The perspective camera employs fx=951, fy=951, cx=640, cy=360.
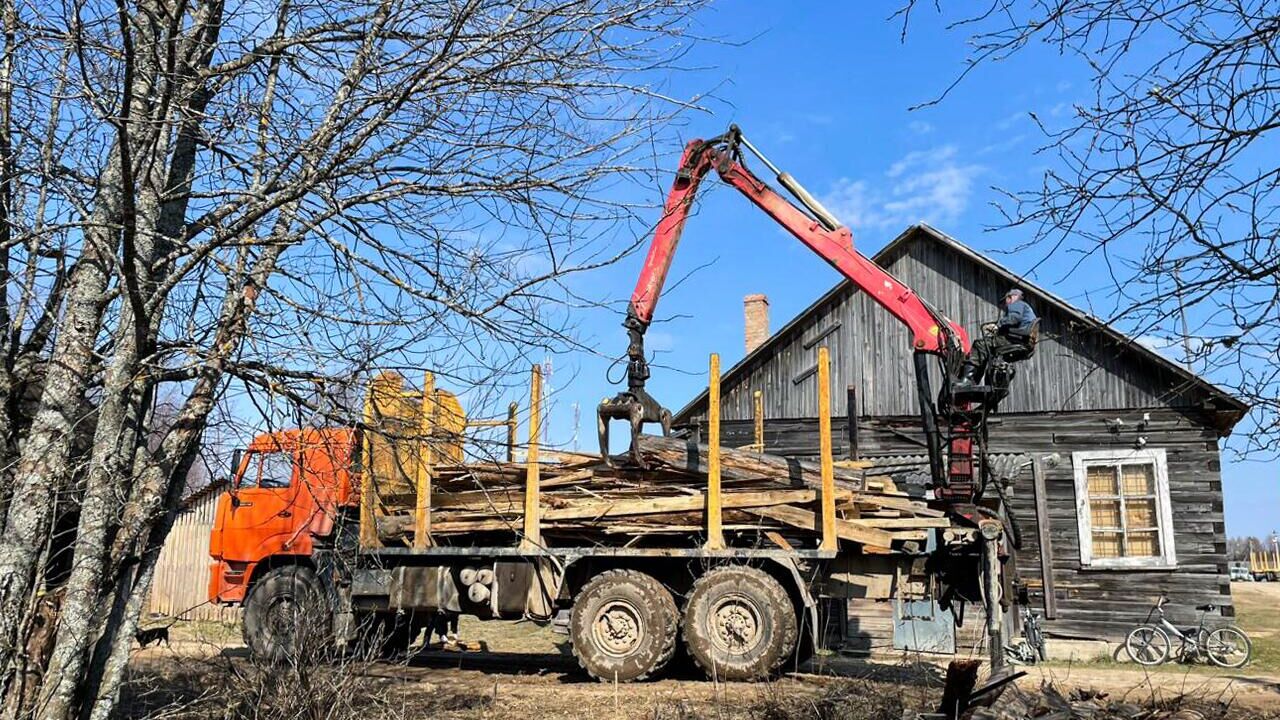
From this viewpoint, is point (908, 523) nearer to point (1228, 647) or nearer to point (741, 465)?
point (741, 465)

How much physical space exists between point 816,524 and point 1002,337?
112 inches

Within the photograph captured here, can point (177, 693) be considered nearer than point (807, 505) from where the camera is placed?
Yes

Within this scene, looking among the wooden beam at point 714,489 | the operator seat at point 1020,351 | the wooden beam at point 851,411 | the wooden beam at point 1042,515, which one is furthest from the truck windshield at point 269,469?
the wooden beam at point 1042,515

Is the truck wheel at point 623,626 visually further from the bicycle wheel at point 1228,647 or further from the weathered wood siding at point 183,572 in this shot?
the weathered wood siding at point 183,572

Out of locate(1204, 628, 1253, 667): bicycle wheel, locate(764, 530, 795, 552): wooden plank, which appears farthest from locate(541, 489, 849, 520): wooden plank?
locate(1204, 628, 1253, 667): bicycle wheel

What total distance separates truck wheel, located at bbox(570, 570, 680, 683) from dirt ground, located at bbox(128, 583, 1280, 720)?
193mm

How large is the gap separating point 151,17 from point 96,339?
5.23 ft

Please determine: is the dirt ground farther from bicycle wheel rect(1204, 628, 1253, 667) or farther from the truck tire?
bicycle wheel rect(1204, 628, 1253, 667)

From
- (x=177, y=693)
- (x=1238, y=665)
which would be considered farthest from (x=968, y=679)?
(x=1238, y=665)

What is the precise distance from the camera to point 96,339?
14.0ft

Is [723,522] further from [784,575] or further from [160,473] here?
[160,473]

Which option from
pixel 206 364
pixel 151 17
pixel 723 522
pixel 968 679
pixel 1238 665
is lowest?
pixel 1238 665

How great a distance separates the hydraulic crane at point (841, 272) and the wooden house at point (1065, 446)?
3.75 m

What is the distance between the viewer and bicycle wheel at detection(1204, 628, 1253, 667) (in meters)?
13.9
